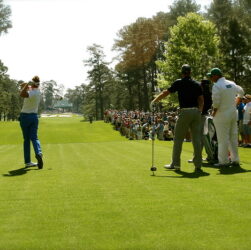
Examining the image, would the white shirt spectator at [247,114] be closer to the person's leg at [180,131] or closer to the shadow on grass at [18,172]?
the person's leg at [180,131]

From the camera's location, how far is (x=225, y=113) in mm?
9719

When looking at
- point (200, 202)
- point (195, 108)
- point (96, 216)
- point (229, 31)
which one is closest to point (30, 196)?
point (96, 216)

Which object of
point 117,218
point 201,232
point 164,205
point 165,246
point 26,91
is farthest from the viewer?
point 26,91

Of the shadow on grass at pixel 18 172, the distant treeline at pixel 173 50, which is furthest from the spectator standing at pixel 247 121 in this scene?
the distant treeline at pixel 173 50

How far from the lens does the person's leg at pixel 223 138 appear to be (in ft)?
32.0

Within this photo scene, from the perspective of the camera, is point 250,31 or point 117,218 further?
point 250,31

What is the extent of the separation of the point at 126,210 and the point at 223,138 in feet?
15.5

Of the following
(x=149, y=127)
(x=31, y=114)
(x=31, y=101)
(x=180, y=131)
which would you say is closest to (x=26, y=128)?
(x=31, y=114)

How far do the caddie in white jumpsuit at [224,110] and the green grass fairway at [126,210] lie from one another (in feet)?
2.84

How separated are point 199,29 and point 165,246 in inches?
2146

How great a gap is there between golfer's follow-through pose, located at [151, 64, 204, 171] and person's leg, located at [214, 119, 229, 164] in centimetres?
55

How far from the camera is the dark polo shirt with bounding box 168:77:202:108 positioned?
9250 millimetres

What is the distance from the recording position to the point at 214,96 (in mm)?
9602

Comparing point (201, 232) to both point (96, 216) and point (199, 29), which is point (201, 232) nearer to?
point (96, 216)
